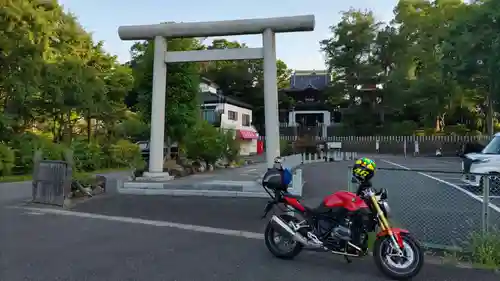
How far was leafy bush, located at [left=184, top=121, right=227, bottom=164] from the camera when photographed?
18.4 m

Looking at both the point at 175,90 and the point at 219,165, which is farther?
the point at 219,165

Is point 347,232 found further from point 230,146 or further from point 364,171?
point 230,146

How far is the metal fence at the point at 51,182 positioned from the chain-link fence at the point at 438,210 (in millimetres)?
6647

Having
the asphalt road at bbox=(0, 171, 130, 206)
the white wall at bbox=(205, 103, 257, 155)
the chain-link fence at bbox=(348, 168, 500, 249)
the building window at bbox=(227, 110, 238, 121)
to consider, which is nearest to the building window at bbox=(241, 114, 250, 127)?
the white wall at bbox=(205, 103, 257, 155)

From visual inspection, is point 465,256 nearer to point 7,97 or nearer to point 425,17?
point 7,97

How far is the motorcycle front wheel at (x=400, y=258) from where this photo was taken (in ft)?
15.3

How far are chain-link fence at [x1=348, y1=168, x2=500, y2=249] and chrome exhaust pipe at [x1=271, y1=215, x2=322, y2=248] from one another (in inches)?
67.5

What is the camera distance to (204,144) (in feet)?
→ 61.2

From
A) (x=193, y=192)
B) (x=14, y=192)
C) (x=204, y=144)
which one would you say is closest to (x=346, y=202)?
(x=193, y=192)

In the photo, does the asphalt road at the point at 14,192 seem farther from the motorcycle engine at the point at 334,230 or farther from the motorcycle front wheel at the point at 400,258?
the motorcycle front wheel at the point at 400,258

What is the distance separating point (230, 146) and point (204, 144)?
3948 mm

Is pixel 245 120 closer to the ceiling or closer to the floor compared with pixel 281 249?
closer to the ceiling

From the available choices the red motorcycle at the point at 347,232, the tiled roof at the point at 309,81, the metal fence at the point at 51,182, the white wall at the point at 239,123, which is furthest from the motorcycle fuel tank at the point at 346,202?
the tiled roof at the point at 309,81

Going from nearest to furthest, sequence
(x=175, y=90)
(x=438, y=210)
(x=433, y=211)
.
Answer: (x=433, y=211)
(x=438, y=210)
(x=175, y=90)
